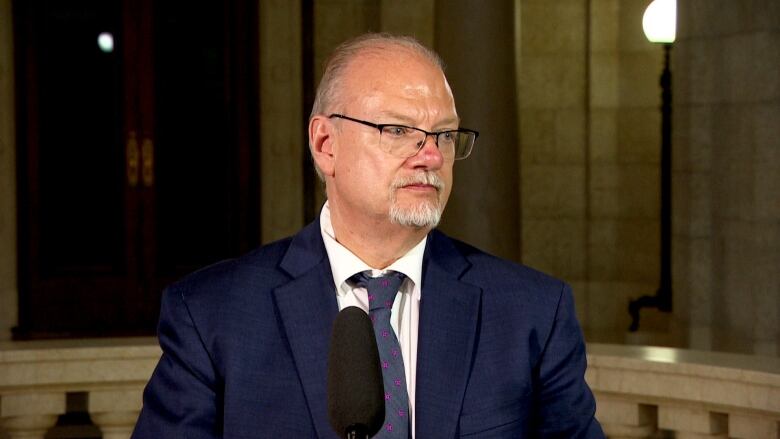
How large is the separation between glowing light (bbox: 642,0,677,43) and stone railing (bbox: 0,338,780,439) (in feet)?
15.1

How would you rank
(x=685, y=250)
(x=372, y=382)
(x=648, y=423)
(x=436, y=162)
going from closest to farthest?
(x=372, y=382) < (x=436, y=162) < (x=648, y=423) < (x=685, y=250)

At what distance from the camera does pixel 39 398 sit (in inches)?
167

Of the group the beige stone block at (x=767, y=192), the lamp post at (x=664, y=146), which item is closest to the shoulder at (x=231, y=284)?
the beige stone block at (x=767, y=192)

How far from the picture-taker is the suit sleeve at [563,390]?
8.24 feet

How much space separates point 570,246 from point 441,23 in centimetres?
292

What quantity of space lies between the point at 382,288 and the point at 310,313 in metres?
0.15

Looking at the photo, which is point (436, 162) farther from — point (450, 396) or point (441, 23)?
point (441, 23)

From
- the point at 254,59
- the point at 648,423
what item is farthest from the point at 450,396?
the point at 254,59

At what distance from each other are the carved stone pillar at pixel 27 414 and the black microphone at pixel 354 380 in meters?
2.61

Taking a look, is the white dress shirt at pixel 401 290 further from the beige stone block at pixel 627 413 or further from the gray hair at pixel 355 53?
the beige stone block at pixel 627 413

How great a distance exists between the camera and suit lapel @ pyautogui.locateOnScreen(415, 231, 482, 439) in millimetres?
2471

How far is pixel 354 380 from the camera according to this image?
1.79 meters

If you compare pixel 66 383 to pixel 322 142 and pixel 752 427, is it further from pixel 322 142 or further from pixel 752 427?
pixel 752 427

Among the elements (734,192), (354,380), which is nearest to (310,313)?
(354,380)
